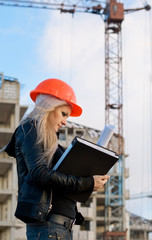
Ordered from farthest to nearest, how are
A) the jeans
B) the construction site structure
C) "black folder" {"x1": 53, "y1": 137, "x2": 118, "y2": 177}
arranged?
the construction site structure → "black folder" {"x1": 53, "y1": 137, "x2": 118, "y2": 177} → the jeans

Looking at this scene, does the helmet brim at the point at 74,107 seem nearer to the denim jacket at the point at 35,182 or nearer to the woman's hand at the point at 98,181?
the denim jacket at the point at 35,182

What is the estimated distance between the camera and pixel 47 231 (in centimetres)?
306

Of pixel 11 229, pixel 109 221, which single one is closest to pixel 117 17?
pixel 109 221

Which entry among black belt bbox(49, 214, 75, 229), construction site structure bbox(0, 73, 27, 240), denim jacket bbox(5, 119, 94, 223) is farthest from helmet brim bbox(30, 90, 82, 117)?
construction site structure bbox(0, 73, 27, 240)

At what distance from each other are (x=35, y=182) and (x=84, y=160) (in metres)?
0.37

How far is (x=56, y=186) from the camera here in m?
3.16

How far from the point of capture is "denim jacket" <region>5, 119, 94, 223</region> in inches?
121

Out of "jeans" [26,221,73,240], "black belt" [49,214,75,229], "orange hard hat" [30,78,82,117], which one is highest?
"orange hard hat" [30,78,82,117]

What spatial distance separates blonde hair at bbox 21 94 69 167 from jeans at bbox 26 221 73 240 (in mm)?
422

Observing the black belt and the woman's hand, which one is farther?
the woman's hand

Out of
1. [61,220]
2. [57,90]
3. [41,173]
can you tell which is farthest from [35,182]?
[57,90]

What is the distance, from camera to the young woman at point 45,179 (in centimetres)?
308

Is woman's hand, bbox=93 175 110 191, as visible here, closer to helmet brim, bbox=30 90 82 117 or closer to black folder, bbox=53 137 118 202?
black folder, bbox=53 137 118 202

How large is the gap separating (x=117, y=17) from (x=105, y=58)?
669 centimetres
